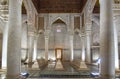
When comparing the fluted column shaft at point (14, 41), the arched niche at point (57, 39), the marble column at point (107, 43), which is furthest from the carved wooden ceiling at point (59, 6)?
A: the marble column at point (107, 43)

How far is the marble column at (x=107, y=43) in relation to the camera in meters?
7.38

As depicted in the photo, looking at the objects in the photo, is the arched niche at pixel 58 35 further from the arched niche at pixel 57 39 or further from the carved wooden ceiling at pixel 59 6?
the carved wooden ceiling at pixel 59 6

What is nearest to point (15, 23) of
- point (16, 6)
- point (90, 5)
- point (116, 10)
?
point (16, 6)

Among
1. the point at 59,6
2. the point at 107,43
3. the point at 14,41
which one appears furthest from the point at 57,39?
the point at 107,43

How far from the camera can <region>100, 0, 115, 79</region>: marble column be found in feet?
24.2

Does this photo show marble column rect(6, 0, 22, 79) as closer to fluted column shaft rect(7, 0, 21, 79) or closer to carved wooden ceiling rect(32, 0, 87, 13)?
fluted column shaft rect(7, 0, 21, 79)

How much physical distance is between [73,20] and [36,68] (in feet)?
38.5

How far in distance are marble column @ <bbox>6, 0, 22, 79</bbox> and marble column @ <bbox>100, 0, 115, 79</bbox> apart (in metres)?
3.56

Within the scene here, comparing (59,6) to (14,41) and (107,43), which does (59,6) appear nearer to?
(14,41)

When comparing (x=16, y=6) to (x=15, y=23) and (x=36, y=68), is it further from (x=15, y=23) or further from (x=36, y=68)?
(x=36, y=68)

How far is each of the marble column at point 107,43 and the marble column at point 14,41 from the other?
3560mm

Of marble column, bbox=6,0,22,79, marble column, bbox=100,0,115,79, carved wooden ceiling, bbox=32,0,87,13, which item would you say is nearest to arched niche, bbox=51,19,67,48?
carved wooden ceiling, bbox=32,0,87,13

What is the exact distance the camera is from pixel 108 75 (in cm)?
732

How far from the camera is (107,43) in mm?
7500
